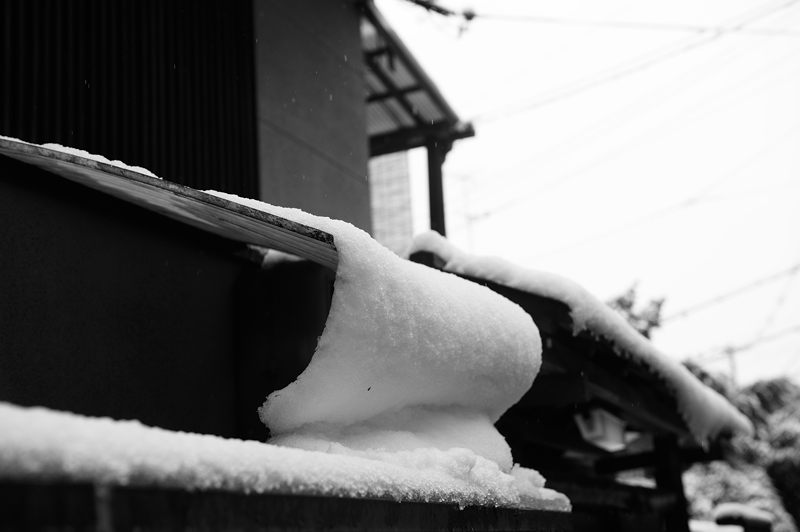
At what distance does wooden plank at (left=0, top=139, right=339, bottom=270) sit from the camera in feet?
8.41

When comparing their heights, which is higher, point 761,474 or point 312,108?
point 312,108

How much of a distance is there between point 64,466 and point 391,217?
12.4 metres

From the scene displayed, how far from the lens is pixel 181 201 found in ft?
9.08

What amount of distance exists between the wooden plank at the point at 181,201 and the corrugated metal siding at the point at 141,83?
3.75 ft

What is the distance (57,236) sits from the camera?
304cm

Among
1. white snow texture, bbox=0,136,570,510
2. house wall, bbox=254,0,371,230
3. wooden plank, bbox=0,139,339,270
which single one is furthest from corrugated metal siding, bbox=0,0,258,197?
white snow texture, bbox=0,136,570,510

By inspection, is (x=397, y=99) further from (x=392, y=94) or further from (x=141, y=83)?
(x=141, y=83)

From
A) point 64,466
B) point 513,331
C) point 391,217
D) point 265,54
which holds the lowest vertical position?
point 64,466

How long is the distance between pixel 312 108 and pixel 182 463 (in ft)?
20.7

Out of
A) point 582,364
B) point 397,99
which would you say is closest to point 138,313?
point 582,364

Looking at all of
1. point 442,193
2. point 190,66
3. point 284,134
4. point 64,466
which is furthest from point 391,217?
point 64,466

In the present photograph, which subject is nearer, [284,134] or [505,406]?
[505,406]

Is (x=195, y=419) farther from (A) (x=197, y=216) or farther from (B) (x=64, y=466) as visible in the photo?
(B) (x=64, y=466)

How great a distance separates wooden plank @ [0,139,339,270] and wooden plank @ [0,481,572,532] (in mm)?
954
